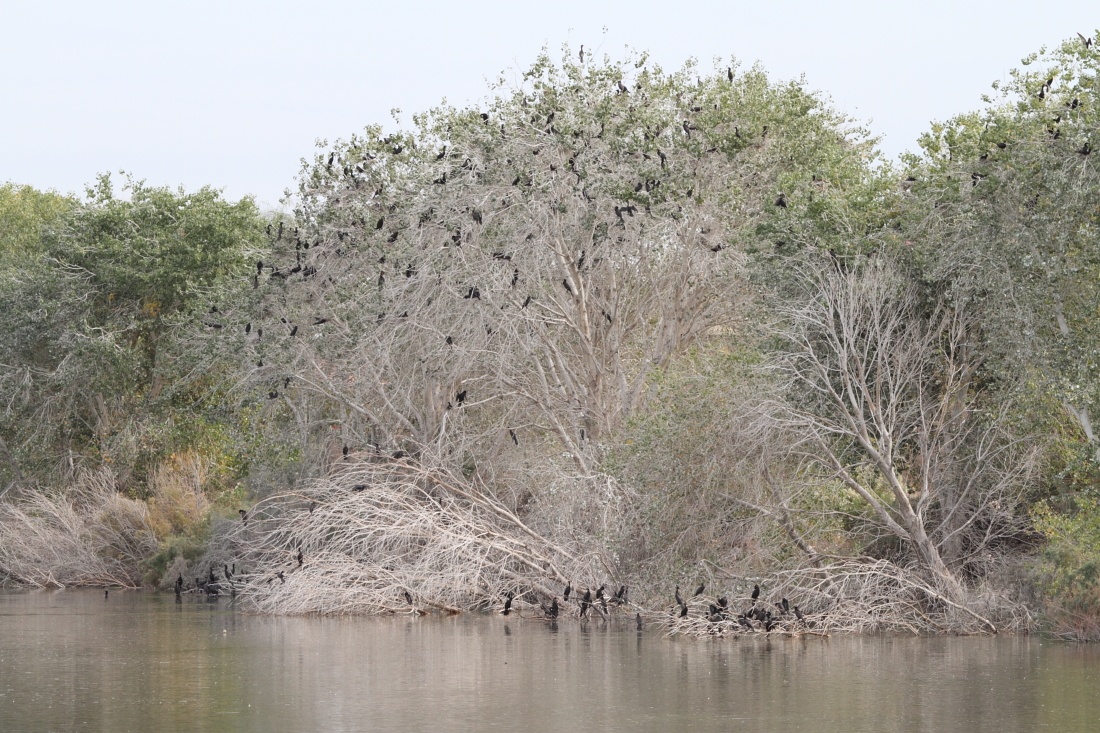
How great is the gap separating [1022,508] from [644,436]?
6.50 meters

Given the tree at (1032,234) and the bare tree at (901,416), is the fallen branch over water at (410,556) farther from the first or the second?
the tree at (1032,234)

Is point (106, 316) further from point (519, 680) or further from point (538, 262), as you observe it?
point (519, 680)

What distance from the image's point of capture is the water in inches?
518

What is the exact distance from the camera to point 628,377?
29.8m

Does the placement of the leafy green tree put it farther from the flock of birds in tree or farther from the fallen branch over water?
the fallen branch over water

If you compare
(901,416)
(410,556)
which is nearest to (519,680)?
(901,416)

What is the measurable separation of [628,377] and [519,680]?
14.2m

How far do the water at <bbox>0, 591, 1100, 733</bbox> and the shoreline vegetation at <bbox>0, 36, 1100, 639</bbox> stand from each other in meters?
1.47

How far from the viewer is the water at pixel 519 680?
13148mm

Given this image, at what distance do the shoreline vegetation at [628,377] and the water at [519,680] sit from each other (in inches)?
57.9

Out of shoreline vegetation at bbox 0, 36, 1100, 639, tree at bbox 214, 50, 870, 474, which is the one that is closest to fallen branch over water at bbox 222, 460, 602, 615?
shoreline vegetation at bbox 0, 36, 1100, 639

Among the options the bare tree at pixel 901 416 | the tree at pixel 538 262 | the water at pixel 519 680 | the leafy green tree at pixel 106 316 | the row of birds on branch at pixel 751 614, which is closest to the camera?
the water at pixel 519 680

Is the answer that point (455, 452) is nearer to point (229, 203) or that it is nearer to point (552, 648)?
point (552, 648)

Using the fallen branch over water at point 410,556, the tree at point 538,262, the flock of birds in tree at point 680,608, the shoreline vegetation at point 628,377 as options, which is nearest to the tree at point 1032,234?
the shoreline vegetation at point 628,377
